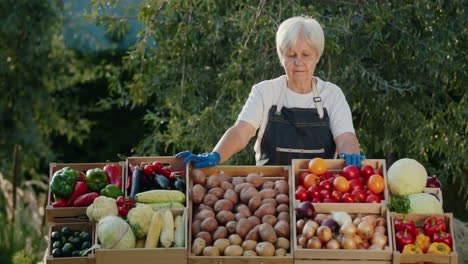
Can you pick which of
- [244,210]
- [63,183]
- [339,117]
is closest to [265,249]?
[244,210]

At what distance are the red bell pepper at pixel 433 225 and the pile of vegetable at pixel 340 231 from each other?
192 millimetres

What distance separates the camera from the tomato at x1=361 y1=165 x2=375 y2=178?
3.97 metres

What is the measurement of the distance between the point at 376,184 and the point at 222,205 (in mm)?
751

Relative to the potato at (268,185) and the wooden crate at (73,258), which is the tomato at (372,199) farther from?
the wooden crate at (73,258)

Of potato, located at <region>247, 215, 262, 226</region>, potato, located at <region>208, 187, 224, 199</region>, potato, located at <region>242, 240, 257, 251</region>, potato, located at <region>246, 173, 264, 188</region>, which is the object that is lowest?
potato, located at <region>242, 240, 257, 251</region>

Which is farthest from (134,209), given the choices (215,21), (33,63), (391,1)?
(33,63)

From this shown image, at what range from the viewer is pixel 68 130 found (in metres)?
8.35

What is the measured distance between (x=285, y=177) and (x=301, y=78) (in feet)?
1.99

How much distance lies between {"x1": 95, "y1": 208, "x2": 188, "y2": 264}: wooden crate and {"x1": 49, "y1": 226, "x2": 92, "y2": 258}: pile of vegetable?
112 millimetres

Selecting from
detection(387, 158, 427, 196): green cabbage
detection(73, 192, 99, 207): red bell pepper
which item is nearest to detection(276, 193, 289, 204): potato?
detection(387, 158, 427, 196): green cabbage

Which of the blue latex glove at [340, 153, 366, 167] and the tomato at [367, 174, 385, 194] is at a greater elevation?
the blue latex glove at [340, 153, 366, 167]

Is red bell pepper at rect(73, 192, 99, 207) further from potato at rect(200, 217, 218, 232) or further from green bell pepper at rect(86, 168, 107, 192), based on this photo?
potato at rect(200, 217, 218, 232)

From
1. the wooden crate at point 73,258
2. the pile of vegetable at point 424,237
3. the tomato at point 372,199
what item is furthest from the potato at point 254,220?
the wooden crate at point 73,258

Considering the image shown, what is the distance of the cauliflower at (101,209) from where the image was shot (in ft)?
12.4
